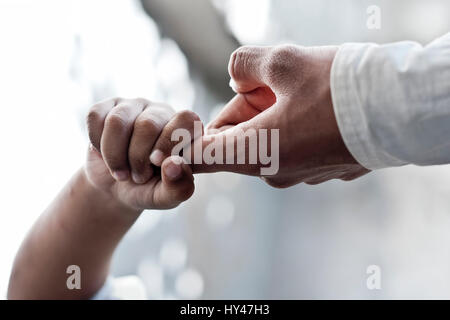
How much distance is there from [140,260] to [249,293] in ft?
1.18

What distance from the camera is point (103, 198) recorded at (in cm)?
64

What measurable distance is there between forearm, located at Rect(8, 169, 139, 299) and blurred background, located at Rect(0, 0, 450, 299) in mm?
178

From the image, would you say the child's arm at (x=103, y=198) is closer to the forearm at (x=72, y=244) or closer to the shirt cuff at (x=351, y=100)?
the forearm at (x=72, y=244)

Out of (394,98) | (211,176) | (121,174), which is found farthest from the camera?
(211,176)

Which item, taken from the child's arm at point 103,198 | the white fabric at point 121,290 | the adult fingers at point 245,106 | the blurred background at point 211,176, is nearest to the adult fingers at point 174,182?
the child's arm at point 103,198

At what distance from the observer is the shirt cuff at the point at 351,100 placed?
1.33 ft

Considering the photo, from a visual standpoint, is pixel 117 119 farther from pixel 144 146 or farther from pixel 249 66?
pixel 249 66

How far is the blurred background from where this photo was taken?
2.86 feet

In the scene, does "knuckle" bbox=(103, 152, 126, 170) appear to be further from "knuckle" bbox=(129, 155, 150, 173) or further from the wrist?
the wrist

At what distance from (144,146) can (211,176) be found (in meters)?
0.81

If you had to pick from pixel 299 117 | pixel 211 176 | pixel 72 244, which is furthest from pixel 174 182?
pixel 211 176

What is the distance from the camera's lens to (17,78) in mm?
836

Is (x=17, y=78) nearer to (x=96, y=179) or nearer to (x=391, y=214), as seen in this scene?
(x=96, y=179)
